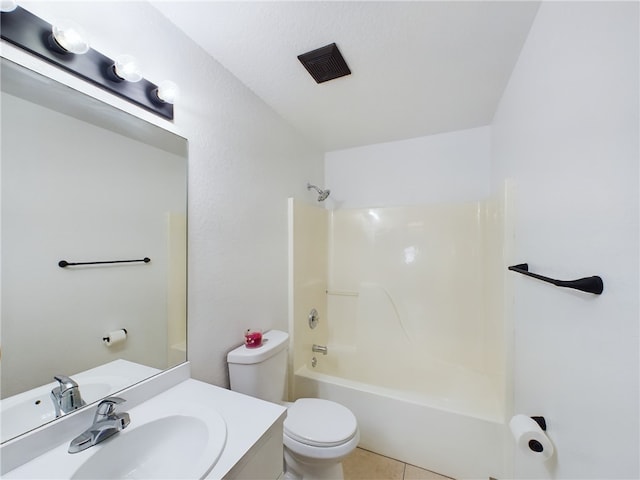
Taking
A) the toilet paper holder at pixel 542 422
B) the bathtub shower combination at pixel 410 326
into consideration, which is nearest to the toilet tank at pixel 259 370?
the bathtub shower combination at pixel 410 326

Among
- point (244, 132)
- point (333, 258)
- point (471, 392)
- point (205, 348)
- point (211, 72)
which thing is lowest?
point (471, 392)

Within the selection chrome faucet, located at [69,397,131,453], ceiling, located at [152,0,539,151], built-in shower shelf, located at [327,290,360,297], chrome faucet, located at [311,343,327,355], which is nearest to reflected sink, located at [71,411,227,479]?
chrome faucet, located at [69,397,131,453]

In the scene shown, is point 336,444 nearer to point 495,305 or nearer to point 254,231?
point 254,231

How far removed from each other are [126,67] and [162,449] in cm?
130

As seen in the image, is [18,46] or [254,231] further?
[254,231]

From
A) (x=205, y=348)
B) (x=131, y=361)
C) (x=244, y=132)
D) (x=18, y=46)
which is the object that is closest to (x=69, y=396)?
(x=131, y=361)

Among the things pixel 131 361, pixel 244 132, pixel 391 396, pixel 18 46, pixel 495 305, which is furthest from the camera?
pixel 495 305

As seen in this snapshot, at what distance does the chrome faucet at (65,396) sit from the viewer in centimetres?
73

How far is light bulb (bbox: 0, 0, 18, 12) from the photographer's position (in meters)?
0.63

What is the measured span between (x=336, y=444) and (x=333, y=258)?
5.08ft

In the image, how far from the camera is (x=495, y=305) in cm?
170

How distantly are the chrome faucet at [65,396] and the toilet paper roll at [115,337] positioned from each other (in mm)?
135

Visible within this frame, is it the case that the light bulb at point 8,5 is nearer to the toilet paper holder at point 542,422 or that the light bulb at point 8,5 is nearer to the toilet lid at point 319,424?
the toilet lid at point 319,424

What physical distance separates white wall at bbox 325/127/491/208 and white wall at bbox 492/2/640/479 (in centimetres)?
97
